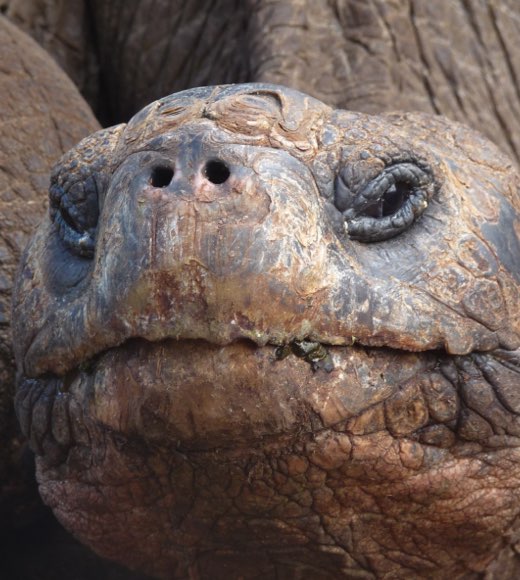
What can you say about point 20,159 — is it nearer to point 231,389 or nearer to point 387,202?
point 387,202

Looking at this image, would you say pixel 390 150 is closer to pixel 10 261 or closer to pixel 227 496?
pixel 227 496

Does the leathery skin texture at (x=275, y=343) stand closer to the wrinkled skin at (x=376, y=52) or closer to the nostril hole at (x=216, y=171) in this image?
the nostril hole at (x=216, y=171)

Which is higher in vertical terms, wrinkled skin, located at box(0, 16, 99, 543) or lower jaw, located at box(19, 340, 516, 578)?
wrinkled skin, located at box(0, 16, 99, 543)

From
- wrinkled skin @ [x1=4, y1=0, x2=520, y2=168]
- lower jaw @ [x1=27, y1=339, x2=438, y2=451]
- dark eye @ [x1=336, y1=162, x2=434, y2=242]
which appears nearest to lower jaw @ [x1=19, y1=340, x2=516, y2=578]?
lower jaw @ [x1=27, y1=339, x2=438, y2=451]

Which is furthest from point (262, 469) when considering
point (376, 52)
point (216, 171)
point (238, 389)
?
point (376, 52)

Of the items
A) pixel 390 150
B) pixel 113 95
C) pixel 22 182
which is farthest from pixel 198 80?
pixel 390 150

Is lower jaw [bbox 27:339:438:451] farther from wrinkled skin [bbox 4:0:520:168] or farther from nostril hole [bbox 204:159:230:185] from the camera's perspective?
wrinkled skin [bbox 4:0:520:168]

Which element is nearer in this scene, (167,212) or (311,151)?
(167,212)
